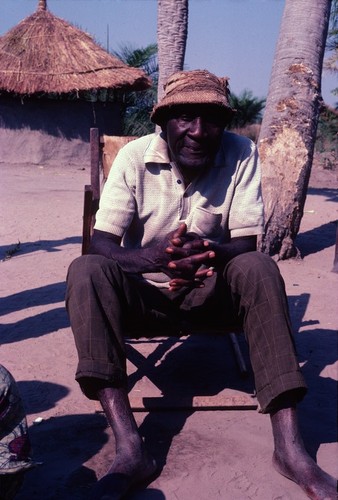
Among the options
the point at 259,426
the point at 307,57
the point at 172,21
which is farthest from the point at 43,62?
the point at 259,426

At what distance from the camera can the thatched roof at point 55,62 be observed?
15445 mm

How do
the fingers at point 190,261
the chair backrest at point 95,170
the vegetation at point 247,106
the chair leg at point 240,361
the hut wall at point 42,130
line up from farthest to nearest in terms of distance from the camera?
the vegetation at point 247,106 → the hut wall at point 42,130 → the chair backrest at point 95,170 → the chair leg at point 240,361 → the fingers at point 190,261

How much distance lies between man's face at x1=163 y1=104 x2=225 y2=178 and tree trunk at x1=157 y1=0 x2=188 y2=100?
6.76 metres

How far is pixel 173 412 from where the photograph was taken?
304cm

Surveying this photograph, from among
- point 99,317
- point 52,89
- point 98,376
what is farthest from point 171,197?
point 52,89

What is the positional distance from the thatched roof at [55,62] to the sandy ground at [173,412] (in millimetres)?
9895

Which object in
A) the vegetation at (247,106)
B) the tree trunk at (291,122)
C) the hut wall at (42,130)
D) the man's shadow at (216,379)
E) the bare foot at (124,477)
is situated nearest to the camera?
the bare foot at (124,477)

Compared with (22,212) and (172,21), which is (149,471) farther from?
(172,21)

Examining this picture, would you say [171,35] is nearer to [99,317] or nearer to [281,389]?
[99,317]

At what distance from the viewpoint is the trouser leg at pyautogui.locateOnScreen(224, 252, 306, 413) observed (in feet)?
8.04

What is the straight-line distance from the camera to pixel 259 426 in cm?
289

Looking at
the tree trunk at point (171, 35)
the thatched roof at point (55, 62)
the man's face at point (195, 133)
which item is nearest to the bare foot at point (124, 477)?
the man's face at point (195, 133)

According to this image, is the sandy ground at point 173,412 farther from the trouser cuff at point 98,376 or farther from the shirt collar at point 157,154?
the shirt collar at point 157,154

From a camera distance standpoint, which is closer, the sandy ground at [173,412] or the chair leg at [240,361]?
the sandy ground at [173,412]
